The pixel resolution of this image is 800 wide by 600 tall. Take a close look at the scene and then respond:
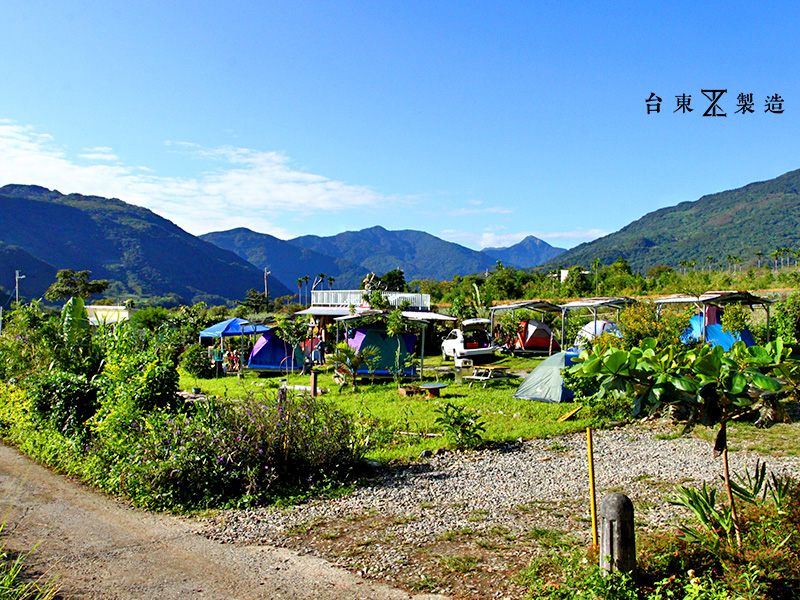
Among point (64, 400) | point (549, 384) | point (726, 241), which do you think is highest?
point (726, 241)

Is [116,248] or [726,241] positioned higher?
[116,248]

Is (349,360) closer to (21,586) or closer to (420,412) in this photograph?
(420,412)

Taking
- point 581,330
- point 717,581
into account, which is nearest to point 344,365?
point 581,330

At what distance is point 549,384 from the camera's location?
12.7m

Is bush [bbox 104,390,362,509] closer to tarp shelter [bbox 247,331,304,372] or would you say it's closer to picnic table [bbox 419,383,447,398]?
picnic table [bbox 419,383,447,398]

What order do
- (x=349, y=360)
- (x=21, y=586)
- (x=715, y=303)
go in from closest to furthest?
(x=21, y=586) < (x=349, y=360) < (x=715, y=303)

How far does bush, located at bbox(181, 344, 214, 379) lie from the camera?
66.8ft

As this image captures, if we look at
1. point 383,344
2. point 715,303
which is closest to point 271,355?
point 383,344

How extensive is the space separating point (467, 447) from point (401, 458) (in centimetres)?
113

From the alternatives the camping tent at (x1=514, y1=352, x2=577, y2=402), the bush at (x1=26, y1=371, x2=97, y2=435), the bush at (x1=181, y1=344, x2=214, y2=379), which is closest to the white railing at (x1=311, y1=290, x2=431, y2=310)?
the bush at (x1=181, y1=344, x2=214, y2=379)

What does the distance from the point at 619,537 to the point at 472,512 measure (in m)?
2.31

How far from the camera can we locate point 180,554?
4.93 meters

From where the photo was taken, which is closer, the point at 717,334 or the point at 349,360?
the point at 349,360

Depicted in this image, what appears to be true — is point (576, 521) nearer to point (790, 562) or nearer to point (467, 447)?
point (790, 562)
